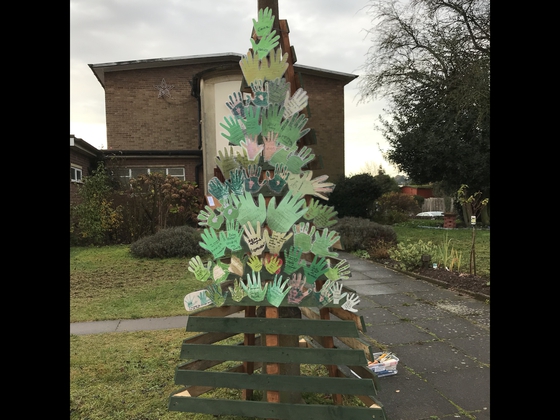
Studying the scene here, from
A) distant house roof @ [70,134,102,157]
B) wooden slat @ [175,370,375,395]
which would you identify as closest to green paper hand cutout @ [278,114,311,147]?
wooden slat @ [175,370,375,395]

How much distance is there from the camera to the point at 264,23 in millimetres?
2158

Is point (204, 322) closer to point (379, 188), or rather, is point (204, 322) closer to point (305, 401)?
point (305, 401)

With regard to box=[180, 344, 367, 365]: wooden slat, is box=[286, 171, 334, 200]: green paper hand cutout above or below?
above

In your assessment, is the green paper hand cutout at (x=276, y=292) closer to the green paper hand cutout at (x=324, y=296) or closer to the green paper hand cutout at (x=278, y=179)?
Result: the green paper hand cutout at (x=324, y=296)

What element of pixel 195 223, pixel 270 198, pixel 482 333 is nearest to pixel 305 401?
pixel 270 198

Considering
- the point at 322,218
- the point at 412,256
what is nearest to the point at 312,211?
the point at 322,218

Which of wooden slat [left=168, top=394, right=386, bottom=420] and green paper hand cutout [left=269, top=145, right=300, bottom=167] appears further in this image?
green paper hand cutout [left=269, top=145, right=300, bottom=167]

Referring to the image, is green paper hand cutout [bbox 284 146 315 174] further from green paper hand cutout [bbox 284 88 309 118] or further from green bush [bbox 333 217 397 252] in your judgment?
green bush [bbox 333 217 397 252]

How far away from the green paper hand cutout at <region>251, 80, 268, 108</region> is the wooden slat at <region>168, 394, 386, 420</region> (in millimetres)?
1608

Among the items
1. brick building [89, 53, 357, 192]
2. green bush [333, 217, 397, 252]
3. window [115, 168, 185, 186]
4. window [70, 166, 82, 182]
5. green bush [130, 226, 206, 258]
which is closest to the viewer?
green bush [130, 226, 206, 258]

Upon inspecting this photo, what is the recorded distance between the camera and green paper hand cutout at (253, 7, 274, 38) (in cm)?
215
